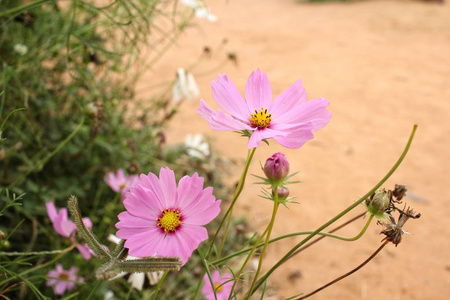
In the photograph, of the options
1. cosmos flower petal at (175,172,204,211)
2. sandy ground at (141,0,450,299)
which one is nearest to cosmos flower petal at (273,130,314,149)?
cosmos flower petal at (175,172,204,211)

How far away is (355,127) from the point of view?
263 cm

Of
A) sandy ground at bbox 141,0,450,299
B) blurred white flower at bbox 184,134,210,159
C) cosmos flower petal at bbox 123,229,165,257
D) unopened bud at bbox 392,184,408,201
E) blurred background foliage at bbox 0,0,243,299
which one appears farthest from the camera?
blurred white flower at bbox 184,134,210,159

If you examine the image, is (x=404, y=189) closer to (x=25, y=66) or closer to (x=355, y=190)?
(x=25, y=66)

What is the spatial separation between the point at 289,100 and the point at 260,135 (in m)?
0.11

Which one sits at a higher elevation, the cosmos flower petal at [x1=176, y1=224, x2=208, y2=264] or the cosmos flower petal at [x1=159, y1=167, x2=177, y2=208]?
the cosmos flower petal at [x1=159, y1=167, x2=177, y2=208]

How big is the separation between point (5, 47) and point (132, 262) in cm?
149

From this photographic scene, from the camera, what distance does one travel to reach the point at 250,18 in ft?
17.6

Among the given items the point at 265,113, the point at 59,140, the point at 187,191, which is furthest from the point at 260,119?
the point at 59,140

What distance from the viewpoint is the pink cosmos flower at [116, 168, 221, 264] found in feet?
1.58

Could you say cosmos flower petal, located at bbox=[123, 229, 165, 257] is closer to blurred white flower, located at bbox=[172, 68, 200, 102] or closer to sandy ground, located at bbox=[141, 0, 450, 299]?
sandy ground, located at bbox=[141, 0, 450, 299]

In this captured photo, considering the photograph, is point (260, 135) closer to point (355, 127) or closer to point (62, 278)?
point (62, 278)

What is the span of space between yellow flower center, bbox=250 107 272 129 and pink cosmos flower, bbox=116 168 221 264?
11 centimetres

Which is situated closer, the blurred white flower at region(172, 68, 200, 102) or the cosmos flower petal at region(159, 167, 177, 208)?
the cosmos flower petal at region(159, 167, 177, 208)

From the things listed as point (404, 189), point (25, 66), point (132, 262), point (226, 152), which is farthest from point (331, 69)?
point (132, 262)
